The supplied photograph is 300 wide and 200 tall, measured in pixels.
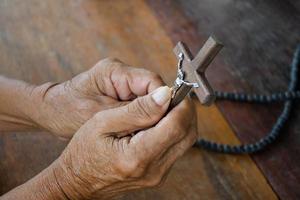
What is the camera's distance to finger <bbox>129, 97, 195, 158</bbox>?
554 millimetres

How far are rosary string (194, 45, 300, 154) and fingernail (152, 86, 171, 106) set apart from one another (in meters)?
0.36

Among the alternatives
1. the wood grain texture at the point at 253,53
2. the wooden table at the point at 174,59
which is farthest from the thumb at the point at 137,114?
the wood grain texture at the point at 253,53

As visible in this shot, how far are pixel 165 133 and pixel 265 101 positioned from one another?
1.86 feet

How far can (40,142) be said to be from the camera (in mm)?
898

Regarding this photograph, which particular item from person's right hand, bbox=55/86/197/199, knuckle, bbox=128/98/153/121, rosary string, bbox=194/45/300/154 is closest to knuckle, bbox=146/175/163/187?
person's right hand, bbox=55/86/197/199

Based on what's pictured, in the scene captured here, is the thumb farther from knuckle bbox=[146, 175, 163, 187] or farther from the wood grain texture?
the wood grain texture

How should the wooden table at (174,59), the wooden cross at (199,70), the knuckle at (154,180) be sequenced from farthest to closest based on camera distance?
the wooden table at (174,59) < the knuckle at (154,180) < the wooden cross at (199,70)

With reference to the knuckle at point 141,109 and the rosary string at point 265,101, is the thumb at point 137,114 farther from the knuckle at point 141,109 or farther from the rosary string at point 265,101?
the rosary string at point 265,101

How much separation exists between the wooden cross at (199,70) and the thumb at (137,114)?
0.8 inches

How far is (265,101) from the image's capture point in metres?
1.03

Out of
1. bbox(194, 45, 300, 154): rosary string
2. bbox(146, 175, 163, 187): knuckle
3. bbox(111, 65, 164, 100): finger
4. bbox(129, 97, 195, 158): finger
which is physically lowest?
bbox(194, 45, 300, 154): rosary string

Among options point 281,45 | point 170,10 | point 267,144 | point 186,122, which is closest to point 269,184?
point 267,144

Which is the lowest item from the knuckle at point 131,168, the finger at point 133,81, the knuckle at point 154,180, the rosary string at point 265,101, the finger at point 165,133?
the rosary string at point 265,101

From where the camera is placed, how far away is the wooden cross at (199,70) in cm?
50
